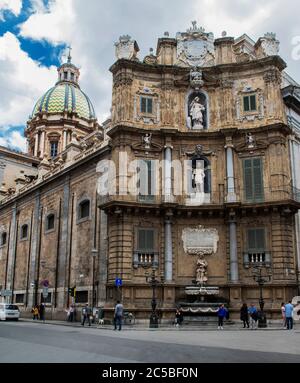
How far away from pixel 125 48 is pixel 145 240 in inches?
550

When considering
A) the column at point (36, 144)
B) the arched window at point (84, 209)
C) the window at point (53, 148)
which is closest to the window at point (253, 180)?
the arched window at point (84, 209)

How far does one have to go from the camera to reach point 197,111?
111 feet

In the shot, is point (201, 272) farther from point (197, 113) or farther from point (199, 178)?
Result: point (197, 113)

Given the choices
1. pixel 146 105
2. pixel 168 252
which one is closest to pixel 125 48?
pixel 146 105

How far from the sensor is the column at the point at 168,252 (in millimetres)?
30453

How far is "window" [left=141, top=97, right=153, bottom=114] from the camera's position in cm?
3388

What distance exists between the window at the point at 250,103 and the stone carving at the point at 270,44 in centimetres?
330

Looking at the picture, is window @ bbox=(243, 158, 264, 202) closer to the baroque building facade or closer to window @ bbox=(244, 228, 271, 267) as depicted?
the baroque building facade

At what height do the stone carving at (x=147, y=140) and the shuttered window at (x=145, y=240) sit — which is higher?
the stone carving at (x=147, y=140)

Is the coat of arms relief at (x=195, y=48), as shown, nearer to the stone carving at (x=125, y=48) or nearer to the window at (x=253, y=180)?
the stone carving at (x=125, y=48)

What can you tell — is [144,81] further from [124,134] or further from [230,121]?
[230,121]

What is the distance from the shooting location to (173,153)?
33000 millimetres

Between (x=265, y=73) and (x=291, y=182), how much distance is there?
7624 mm
